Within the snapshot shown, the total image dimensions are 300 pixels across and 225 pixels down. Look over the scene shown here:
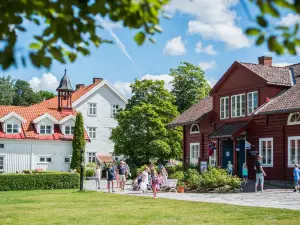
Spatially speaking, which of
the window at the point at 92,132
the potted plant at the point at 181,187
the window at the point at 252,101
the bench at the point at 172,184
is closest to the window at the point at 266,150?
the window at the point at 252,101

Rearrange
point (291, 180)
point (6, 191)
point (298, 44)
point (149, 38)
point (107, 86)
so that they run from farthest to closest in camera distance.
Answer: point (107, 86)
point (6, 191)
point (291, 180)
point (149, 38)
point (298, 44)

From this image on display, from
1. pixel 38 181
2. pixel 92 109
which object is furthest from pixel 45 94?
pixel 38 181

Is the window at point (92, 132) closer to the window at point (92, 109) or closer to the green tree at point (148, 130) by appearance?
the window at point (92, 109)

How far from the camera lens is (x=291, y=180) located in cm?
2839

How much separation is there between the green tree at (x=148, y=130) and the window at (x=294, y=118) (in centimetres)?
1651

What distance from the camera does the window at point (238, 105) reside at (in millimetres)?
33188

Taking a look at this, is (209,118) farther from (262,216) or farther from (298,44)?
(298,44)

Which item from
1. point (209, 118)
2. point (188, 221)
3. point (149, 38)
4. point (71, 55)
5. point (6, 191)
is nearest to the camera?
point (149, 38)

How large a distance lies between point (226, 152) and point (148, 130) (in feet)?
38.9

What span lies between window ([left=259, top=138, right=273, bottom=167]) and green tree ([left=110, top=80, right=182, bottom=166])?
1381cm

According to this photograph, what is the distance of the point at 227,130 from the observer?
3309cm

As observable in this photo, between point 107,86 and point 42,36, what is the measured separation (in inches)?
2249

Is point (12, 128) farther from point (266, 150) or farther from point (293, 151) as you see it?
point (293, 151)

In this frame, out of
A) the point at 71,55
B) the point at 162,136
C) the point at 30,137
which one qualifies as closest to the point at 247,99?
the point at 162,136
